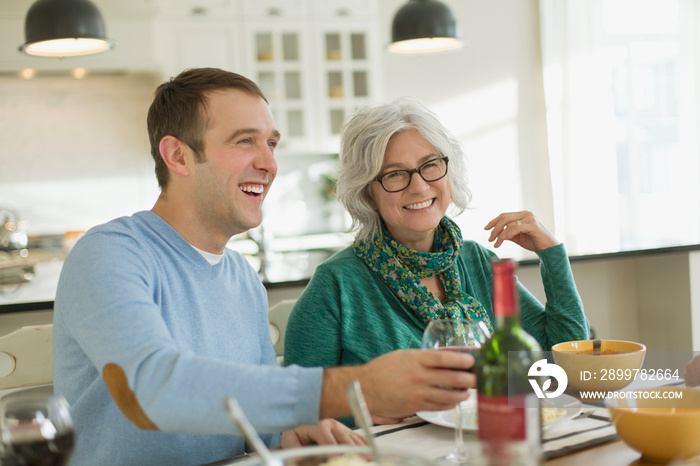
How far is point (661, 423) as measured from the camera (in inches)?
34.1

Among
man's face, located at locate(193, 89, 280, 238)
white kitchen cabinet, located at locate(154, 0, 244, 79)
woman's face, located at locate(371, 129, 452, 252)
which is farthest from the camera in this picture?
white kitchen cabinet, located at locate(154, 0, 244, 79)

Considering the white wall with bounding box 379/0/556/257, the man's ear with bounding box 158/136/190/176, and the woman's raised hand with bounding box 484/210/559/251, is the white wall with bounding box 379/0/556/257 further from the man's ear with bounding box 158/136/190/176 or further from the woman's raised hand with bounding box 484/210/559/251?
the man's ear with bounding box 158/136/190/176

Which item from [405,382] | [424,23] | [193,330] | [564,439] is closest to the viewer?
[405,382]

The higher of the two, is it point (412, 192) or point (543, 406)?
point (412, 192)

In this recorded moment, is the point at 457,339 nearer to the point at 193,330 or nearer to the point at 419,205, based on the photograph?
the point at 193,330

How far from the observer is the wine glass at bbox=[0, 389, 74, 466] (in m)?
0.73

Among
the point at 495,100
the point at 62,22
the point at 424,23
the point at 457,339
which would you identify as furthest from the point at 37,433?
the point at 495,100

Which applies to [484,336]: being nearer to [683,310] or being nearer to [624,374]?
[624,374]

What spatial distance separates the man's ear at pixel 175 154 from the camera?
1451mm

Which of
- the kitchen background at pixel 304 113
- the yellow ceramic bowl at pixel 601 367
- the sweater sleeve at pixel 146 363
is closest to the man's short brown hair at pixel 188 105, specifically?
the sweater sleeve at pixel 146 363

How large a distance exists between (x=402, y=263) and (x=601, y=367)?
2.20 ft

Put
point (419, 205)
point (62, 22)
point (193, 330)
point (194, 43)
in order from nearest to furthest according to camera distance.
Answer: point (193, 330) → point (419, 205) → point (62, 22) → point (194, 43)

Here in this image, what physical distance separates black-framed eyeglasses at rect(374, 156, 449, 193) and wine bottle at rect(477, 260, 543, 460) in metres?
1.01

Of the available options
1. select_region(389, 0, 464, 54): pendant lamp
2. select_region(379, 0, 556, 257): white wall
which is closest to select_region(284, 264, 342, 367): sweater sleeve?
select_region(389, 0, 464, 54): pendant lamp
